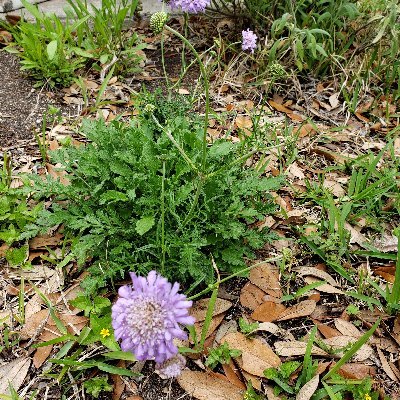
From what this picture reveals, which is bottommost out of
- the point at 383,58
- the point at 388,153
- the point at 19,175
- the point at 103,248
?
the point at 388,153

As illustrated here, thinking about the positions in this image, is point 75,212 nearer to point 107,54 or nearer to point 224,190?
point 224,190

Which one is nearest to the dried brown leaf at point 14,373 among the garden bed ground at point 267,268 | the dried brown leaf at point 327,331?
the garden bed ground at point 267,268

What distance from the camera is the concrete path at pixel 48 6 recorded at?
3650mm

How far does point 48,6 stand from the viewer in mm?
3861

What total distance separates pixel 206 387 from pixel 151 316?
0.59 metres

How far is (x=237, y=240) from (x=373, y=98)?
181 cm

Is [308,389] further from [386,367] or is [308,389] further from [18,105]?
[18,105]

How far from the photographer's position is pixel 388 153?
2.96 meters

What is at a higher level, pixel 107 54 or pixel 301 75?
pixel 107 54

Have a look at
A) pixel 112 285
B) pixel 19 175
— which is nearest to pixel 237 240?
pixel 112 285

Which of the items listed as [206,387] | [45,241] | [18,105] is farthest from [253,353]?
[18,105]

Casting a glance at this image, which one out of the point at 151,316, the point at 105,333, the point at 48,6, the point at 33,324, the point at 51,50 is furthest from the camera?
the point at 48,6

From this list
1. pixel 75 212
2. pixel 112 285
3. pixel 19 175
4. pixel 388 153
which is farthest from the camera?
pixel 388 153

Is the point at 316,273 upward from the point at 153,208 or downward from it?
downward
